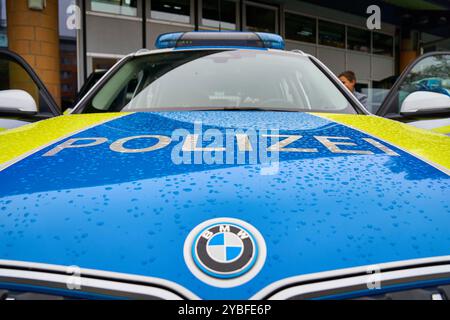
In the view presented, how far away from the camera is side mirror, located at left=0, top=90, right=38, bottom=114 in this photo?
6.70ft

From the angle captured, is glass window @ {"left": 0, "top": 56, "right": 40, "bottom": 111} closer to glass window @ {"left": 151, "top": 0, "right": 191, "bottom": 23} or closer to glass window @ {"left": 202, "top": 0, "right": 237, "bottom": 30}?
glass window @ {"left": 151, "top": 0, "right": 191, "bottom": 23}

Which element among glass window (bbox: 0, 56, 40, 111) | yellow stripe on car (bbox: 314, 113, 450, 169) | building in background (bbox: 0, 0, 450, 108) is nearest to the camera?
yellow stripe on car (bbox: 314, 113, 450, 169)

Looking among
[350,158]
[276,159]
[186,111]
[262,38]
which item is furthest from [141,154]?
[262,38]

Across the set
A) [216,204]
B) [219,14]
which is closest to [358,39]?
[219,14]

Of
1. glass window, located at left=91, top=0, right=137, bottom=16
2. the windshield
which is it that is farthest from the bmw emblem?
glass window, located at left=91, top=0, right=137, bottom=16

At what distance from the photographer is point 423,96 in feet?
6.97

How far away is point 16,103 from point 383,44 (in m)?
16.9

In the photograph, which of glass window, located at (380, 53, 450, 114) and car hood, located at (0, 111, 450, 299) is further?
glass window, located at (380, 53, 450, 114)

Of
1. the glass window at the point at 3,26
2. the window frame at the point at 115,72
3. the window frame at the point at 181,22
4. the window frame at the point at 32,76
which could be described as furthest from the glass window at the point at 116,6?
the window frame at the point at 115,72

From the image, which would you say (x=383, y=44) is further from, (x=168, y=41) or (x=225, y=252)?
(x=225, y=252)

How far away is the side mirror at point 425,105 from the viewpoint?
6.86ft

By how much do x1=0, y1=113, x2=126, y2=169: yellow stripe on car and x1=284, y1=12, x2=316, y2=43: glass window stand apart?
12358mm

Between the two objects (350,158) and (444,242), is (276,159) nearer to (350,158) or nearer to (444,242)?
(350,158)

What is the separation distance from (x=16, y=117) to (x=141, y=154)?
45.3 inches
